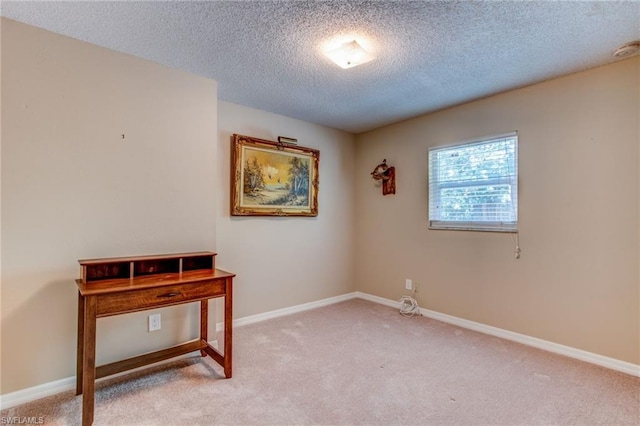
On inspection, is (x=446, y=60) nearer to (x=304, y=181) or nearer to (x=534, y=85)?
(x=534, y=85)

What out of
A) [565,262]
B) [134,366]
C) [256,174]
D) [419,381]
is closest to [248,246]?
[256,174]

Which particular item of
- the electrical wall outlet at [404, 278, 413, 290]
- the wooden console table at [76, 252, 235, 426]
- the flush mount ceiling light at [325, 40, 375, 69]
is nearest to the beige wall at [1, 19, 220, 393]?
Result: the wooden console table at [76, 252, 235, 426]

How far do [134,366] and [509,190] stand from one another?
10.7 ft

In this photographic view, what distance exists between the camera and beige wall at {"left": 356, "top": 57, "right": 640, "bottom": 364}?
2.26 metres

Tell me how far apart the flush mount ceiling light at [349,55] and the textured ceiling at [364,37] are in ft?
0.19

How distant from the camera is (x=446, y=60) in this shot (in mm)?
2270

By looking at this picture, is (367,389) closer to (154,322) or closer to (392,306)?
(154,322)

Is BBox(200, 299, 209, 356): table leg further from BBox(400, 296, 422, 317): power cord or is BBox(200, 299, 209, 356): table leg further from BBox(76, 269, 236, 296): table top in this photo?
BBox(400, 296, 422, 317): power cord

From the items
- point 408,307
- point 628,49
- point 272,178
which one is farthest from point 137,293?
point 628,49

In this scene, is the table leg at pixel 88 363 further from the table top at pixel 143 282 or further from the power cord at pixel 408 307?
the power cord at pixel 408 307

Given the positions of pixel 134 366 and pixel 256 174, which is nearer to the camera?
pixel 134 366

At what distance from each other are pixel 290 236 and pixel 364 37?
2261 millimetres

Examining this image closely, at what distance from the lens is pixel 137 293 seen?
1785 millimetres

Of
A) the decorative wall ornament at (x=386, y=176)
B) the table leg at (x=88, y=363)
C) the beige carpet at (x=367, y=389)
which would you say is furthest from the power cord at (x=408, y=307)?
the table leg at (x=88, y=363)
